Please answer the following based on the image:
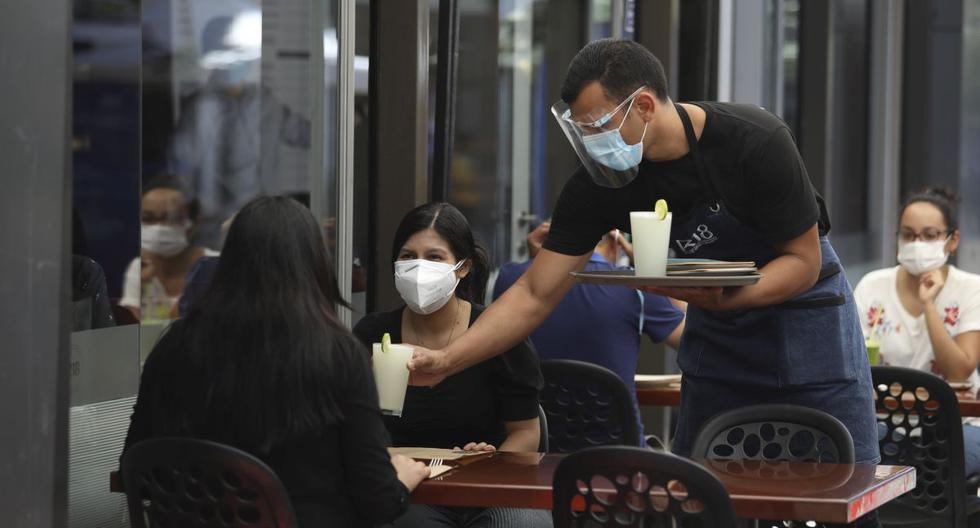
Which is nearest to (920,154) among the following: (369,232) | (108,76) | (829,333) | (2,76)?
(369,232)

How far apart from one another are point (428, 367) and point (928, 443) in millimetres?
1611

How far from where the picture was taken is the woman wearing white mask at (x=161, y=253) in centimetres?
350

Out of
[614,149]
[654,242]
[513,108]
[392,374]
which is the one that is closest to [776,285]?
[654,242]

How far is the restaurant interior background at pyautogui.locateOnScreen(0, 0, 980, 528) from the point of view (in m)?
2.81

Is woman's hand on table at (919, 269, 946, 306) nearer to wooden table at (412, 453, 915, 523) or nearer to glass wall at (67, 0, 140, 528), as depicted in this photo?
wooden table at (412, 453, 915, 523)

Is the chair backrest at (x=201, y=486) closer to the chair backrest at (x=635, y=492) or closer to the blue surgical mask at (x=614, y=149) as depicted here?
the chair backrest at (x=635, y=492)

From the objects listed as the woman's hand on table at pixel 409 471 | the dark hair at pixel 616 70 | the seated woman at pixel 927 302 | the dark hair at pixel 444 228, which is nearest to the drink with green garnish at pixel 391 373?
the woman's hand on table at pixel 409 471

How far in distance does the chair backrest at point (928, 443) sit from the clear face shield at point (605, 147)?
125cm

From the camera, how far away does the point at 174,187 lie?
3.58m

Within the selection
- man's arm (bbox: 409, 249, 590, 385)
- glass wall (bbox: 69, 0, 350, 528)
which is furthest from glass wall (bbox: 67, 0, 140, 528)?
man's arm (bbox: 409, 249, 590, 385)

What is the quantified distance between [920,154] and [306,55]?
5.91 m

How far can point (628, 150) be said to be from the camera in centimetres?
304

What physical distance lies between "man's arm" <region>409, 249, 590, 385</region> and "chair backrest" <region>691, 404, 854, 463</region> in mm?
501

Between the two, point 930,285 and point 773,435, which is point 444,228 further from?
point 930,285
